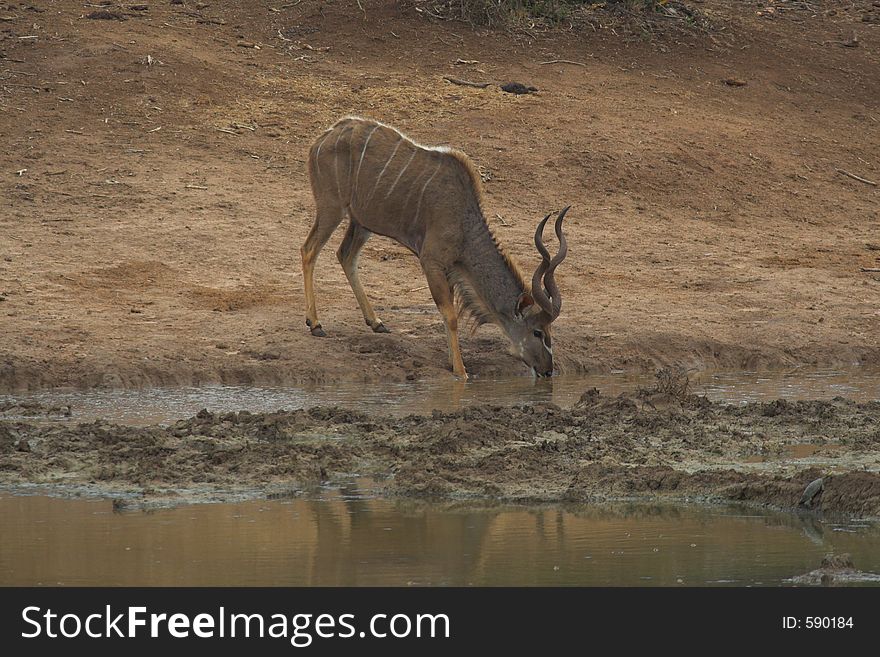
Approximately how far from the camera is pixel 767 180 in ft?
51.6

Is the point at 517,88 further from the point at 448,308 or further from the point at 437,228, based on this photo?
the point at 448,308

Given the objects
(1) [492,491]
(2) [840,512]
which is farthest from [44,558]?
(2) [840,512]

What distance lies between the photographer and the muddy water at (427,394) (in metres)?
8.80

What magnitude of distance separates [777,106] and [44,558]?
1395cm

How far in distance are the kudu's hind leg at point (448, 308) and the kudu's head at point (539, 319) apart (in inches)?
16.3

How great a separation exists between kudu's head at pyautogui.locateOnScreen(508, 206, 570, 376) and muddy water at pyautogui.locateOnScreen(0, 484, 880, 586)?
3.93m

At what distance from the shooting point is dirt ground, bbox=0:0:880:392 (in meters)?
10.7

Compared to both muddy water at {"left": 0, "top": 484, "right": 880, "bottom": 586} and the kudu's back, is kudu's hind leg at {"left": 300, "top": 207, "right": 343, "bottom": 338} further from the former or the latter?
muddy water at {"left": 0, "top": 484, "right": 880, "bottom": 586}

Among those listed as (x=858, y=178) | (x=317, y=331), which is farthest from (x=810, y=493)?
(x=858, y=178)

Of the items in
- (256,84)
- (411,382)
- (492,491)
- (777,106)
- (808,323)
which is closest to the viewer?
(492,491)

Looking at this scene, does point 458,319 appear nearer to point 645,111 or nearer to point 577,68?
point 645,111

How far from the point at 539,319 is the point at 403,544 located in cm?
476

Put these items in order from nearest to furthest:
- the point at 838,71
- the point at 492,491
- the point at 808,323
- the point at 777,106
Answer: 1. the point at 492,491
2. the point at 808,323
3. the point at 777,106
4. the point at 838,71
